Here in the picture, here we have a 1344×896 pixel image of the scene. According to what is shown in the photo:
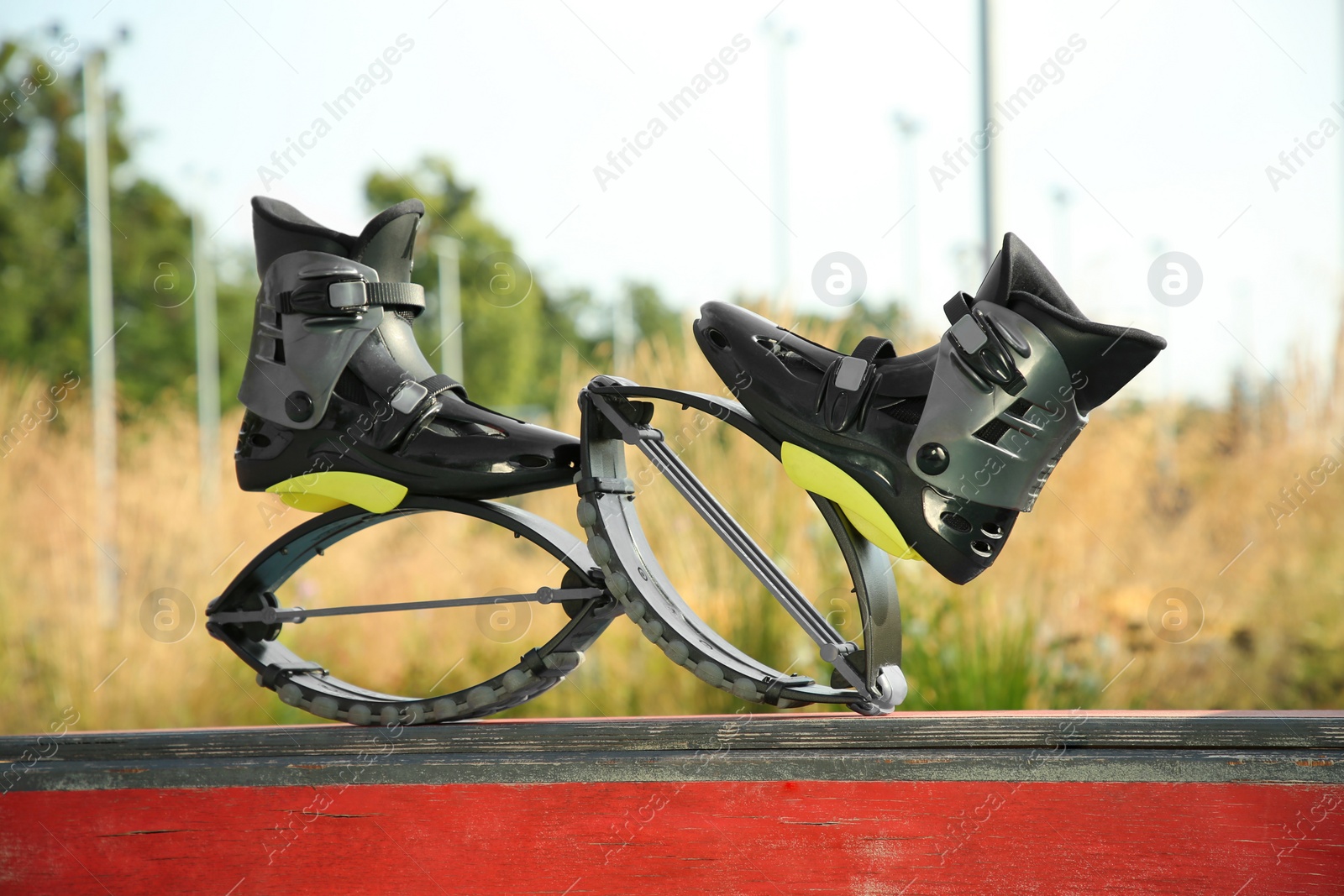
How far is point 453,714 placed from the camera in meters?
1.47

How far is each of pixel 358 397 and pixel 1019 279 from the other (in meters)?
0.89

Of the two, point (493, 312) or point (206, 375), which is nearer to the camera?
point (206, 375)

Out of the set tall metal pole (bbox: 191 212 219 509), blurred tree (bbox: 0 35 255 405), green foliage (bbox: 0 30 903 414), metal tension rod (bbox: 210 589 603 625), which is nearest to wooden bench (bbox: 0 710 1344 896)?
metal tension rod (bbox: 210 589 603 625)

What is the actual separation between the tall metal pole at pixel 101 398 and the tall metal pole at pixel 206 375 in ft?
1.26

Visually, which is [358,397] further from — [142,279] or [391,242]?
[142,279]

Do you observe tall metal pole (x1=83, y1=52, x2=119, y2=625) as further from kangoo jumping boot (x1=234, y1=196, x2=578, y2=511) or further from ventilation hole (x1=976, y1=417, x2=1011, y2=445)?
ventilation hole (x1=976, y1=417, x2=1011, y2=445)

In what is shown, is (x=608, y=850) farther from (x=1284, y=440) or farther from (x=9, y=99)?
(x=9, y=99)

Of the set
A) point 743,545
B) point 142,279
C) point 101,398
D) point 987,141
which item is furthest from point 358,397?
point 142,279

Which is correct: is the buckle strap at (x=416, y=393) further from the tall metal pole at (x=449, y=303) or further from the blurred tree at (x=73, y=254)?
the tall metal pole at (x=449, y=303)

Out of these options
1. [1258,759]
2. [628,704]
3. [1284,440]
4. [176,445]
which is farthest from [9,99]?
[1258,759]

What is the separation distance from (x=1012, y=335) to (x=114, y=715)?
342 cm

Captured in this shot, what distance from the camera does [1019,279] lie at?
1.26 metres

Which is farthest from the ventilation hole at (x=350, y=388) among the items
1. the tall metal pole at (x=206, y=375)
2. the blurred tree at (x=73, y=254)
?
the blurred tree at (x=73, y=254)

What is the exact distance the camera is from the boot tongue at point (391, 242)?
154 cm
